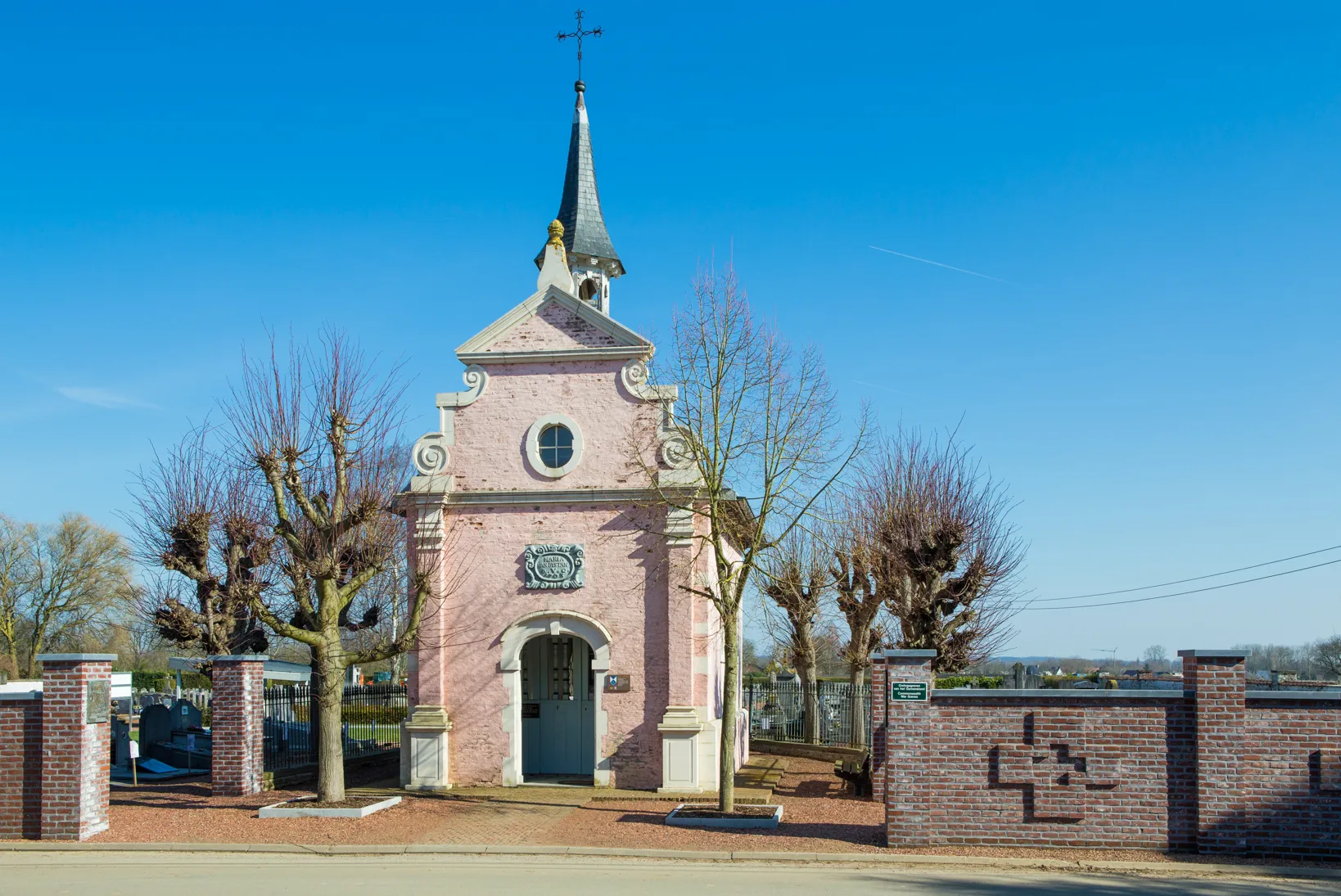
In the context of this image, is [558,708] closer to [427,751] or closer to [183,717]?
[427,751]

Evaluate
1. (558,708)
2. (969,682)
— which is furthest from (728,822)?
(969,682)

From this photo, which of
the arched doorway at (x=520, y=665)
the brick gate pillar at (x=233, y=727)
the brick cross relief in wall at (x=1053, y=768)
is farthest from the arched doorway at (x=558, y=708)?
the brick cross relief in wall at (x=1053, y=768)

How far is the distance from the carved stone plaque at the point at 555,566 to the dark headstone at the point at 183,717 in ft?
38.1

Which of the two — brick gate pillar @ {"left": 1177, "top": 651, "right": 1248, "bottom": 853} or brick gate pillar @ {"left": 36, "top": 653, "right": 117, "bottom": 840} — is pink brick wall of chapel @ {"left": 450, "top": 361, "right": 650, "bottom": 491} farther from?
brick gate pillar @ {"left": 1177, "top": 651, "right": 1248, "bottom": 853}

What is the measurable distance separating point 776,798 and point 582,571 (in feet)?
15.4

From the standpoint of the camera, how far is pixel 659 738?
690 inches

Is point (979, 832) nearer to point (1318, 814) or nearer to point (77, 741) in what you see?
point (1318, 814)

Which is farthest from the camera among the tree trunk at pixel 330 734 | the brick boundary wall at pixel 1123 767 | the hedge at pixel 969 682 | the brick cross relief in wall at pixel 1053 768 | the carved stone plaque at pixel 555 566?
the hedge at pixel 969 682

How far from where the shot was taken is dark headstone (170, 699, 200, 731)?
2514 cm

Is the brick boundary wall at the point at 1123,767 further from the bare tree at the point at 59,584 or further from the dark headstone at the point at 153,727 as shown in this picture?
the bare tree at the point at 59,584

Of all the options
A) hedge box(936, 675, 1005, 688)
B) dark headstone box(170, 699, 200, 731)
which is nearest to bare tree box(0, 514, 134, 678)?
dark headstone box(170, 699, 200, 731)

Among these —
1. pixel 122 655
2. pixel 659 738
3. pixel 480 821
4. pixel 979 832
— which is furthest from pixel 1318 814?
pixel 122 655

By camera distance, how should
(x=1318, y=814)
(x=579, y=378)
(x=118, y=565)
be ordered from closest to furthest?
(x=1318, y=814), (x=579, y=378), (x=118, y=565)

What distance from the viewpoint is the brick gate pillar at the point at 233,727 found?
17.3 m
